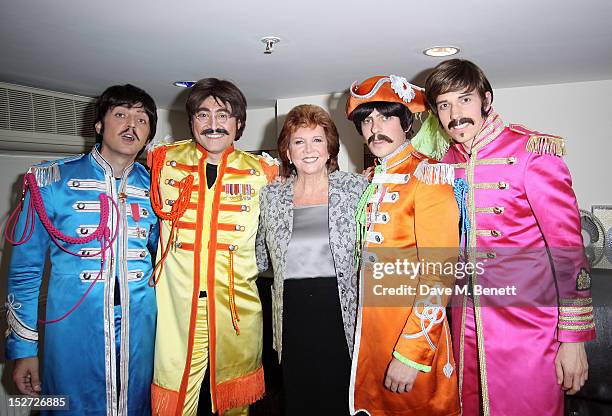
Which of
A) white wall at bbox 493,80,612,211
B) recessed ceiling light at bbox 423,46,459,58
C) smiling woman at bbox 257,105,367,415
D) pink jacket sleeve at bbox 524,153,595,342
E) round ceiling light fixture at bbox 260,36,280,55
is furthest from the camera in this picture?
white wall at bbox 493,80,612,211

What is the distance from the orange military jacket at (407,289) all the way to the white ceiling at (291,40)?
67 cm

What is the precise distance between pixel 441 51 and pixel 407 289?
1.38 metres

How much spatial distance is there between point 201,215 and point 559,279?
1.36m

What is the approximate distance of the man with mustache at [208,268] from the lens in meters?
1.94

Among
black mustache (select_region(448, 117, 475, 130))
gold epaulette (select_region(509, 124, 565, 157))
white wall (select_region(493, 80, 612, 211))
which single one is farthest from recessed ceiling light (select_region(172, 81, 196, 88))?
white wall (select_region(493, 80, 612, 211))

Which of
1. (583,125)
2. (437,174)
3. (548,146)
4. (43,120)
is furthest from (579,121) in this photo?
(43,120)

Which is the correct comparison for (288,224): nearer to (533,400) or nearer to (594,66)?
(533,400)

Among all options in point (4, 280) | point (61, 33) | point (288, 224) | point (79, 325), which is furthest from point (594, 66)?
point (4, 280)

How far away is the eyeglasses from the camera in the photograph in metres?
2.02

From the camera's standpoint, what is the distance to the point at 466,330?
176 centimetres

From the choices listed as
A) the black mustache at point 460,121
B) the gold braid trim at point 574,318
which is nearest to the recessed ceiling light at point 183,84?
the black mustache at point 460,121

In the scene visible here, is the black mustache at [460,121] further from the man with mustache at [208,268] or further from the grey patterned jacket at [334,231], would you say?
the man with mustache at [208,268]

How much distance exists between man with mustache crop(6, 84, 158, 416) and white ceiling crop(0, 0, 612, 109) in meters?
0.52

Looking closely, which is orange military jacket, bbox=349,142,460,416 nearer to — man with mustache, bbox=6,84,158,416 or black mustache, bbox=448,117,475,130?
black mustache, bbox=448,117,475,130
